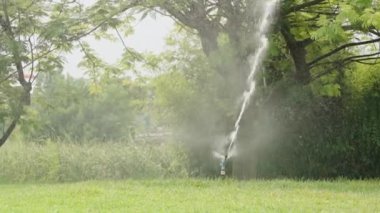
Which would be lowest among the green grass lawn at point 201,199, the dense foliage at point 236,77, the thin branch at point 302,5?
the green grass lawn at point 201,199

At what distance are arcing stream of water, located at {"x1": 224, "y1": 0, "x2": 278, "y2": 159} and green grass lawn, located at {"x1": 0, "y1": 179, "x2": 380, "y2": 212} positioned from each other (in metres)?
2.30

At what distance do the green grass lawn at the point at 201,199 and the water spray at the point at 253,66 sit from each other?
2.31 meters

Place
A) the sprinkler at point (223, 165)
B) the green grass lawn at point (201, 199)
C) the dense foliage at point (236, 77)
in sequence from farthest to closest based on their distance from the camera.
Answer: the sprinkler at point (223, 165), the dense foliage at point (236, 77), the green grass lawn at point (201, 199)

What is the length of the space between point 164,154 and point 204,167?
0.87m

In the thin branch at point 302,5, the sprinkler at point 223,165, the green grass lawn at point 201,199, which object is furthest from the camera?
the sprinkler at point 223,165

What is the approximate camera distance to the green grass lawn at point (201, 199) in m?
5.72

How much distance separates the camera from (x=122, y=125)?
76.9ft

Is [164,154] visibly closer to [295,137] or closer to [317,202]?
[295,137]

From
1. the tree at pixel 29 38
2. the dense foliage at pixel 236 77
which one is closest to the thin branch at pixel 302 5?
the dense foliage at pixel 236 77

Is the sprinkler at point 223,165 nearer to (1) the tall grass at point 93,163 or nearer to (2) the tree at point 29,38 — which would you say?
(1) the tall grass at point 93,163

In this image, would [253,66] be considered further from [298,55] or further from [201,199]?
[201,199]

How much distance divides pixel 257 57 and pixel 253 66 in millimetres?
197

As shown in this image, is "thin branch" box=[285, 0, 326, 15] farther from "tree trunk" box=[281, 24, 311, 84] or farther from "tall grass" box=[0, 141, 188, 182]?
"tall grass" box=[0, 141, 188, 182]

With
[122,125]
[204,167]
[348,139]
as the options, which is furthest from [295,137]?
[122,125]
